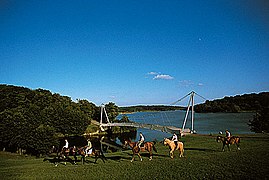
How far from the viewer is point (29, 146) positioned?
3316 cm

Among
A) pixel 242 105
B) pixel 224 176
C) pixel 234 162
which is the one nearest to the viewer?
pixel 224 176

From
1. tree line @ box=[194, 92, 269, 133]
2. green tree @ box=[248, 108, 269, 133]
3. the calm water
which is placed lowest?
the calm water

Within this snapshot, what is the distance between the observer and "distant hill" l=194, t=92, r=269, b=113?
240 feet

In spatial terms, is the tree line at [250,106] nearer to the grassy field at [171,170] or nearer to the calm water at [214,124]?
the calm water at [214,124]

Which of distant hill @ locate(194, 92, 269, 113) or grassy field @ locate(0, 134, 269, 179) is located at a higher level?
distant hill @ locate(194, 92, 269, 113)

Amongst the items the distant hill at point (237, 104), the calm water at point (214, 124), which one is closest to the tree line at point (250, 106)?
the distant hill at point (237, 104)

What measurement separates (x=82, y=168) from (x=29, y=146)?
2086 centimetres

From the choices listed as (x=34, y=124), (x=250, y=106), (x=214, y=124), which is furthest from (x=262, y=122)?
(x=250, y=106)

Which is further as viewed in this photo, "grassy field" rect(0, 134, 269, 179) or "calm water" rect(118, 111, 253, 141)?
"calm water" rect(118, 111, 253, 141)

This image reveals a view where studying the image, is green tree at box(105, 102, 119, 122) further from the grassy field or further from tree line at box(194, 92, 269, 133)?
the grassy field

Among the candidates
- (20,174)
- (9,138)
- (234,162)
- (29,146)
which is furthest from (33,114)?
(234,162)

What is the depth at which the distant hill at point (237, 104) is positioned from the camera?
73188mm

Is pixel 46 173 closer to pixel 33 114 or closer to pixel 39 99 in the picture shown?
pixel 33 114

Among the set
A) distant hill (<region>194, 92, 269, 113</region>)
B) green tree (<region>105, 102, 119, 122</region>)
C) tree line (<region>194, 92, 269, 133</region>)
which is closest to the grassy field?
tree line (<region>194, 92, 269, 133</region>)
